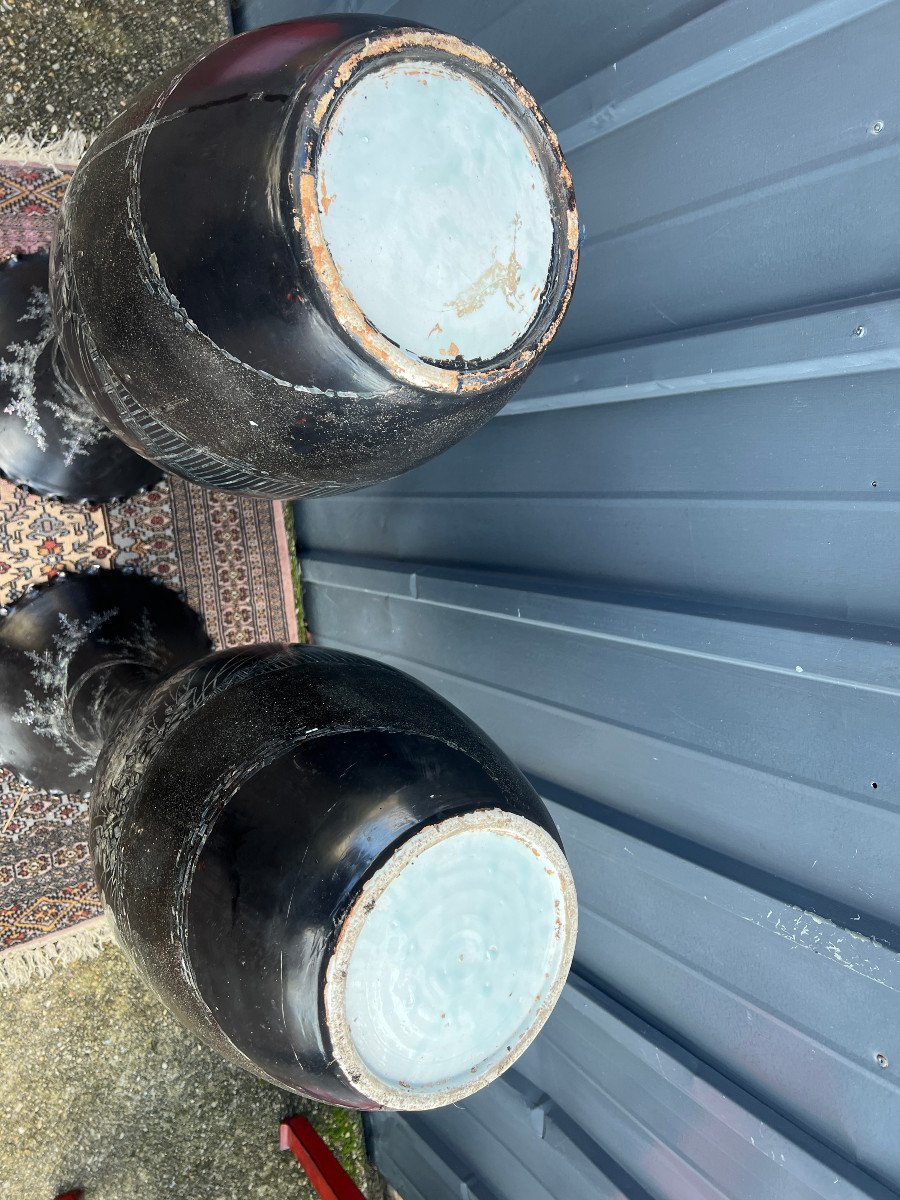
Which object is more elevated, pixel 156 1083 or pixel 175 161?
pixel 175 161

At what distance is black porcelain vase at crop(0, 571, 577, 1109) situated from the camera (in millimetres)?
752

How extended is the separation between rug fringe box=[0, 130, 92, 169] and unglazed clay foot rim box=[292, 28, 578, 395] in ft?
4.09

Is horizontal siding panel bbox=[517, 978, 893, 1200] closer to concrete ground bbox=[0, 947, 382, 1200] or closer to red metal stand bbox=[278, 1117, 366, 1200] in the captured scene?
red metal stand bbox=[278, 1117, 366, 1200]

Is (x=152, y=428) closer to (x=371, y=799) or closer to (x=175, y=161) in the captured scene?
(x=175, y=161)

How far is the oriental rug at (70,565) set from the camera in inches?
67.9

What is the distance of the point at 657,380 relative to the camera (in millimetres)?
1164

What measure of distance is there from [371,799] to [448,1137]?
1578 mm

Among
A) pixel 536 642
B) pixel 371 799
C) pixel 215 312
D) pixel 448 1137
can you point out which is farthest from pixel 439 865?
pixel 448 1137

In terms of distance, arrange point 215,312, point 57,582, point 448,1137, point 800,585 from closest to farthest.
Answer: point 215,312, point 800,585, point 57,582, point 448,1137

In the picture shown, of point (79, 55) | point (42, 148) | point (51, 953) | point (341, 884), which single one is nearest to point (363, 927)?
point (341, 884)

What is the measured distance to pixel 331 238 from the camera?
697 mm

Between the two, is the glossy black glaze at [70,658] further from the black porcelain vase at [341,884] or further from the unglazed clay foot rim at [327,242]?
the unglazed clay foot rim at [327,242]

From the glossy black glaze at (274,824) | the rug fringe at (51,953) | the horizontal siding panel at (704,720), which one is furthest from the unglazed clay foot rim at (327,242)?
the rug fringe at (51,953)

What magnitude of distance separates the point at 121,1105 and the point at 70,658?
3.90 ft
